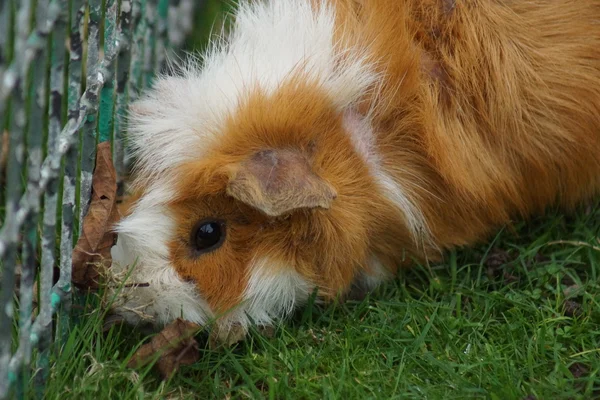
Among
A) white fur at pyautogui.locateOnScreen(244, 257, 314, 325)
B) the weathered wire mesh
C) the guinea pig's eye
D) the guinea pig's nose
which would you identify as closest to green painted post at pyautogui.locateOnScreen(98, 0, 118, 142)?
the weathered wire mesh

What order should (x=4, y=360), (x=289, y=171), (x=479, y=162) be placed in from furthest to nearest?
1. (x=479, y=162)
2. (x=289, y=171)
3. (x=4, y=360)

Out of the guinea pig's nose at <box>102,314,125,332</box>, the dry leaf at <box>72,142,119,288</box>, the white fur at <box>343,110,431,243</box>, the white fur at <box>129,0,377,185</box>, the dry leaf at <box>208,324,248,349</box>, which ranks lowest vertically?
the dry leaf at <box>208,324,248,349</box>

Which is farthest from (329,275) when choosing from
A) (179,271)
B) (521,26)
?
(521,26)

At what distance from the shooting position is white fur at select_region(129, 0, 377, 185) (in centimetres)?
227

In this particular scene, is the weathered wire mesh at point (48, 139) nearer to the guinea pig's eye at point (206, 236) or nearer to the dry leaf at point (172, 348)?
the dry leaf at point (172, 348)

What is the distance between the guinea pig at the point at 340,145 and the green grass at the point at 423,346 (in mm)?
92

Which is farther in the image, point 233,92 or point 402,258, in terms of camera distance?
point 402,258

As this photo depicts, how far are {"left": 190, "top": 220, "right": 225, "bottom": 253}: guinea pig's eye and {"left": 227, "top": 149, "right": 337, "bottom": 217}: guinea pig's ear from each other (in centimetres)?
17

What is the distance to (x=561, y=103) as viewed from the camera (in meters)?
2.47

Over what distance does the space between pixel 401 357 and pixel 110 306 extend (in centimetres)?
82

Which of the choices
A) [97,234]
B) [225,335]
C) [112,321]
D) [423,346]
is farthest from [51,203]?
[423,346]

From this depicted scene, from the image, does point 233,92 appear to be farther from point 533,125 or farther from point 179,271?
point 533,125

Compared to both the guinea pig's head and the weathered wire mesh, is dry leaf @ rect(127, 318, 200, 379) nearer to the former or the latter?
the guinea pig's head

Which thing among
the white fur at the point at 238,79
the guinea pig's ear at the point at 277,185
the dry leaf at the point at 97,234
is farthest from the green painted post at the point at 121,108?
the guinea pig's ear at the point at 277,185
